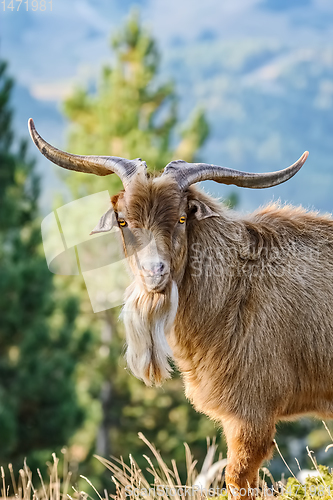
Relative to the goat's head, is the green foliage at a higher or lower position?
higher

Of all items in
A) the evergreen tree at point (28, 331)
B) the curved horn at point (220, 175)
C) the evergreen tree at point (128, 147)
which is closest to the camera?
→ the curved horn at point (220, 175)

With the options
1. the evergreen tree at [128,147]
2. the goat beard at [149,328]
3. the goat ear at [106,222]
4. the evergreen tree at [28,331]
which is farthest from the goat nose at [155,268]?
the evergreen tree at [128,147]

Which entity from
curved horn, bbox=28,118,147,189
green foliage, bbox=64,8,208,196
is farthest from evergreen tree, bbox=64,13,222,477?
curved horn, bbox=28,118,147,189

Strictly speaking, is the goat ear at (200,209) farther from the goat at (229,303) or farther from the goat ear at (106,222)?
the goat ear at (106,222)

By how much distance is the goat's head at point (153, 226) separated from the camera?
405cm

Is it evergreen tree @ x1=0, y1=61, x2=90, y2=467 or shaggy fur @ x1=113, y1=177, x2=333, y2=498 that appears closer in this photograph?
shaggy fur @ x1=113, y1=177, x2=333, y2=498

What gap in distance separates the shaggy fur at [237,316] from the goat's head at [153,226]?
1 centimetres

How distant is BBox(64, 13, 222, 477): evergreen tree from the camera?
20.6 metres

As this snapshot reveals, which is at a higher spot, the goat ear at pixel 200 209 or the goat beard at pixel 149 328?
the goat ear at pixel 200 209

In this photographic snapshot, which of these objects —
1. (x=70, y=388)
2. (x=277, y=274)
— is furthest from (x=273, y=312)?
(x=70, y=388)

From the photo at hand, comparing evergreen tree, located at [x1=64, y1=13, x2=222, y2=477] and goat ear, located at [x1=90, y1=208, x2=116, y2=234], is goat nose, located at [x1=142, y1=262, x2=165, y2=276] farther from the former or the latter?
evergreen tree, located at [x1=64, y1=13, x2=222, y2=477]

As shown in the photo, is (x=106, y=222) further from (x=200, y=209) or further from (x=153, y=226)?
(x=200, y=209)

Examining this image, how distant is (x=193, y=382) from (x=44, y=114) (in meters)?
183

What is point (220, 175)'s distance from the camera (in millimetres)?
4391
